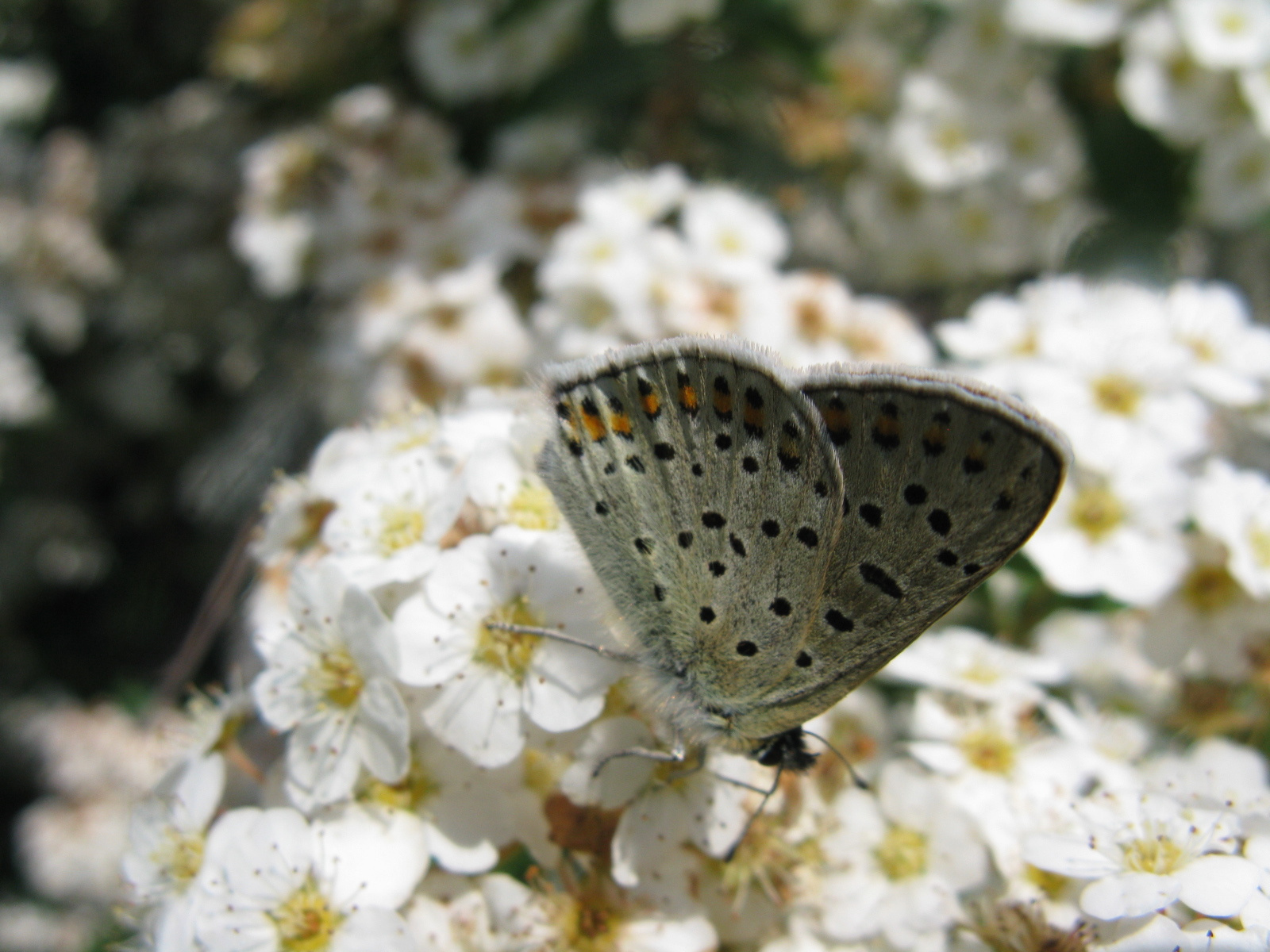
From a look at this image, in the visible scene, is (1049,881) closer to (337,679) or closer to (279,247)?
(337,679)

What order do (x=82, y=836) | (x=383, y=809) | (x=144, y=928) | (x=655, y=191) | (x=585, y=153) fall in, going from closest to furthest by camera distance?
(x=383, y=809), (x=144, y=928), (x=655, y=191), (x=82, y=836), (x=585, y=153)

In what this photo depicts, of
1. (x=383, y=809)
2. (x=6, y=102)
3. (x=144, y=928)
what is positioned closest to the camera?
(x=383, y=809)

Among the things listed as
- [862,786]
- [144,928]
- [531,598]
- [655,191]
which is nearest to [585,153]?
[655,191]

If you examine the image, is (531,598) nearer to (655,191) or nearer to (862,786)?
(862,786)

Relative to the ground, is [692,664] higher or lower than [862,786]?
higher

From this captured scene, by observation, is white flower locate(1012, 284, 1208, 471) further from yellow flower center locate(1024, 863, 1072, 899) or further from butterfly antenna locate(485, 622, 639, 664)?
butterfly antenna locate(485, 622, 639, 664)
